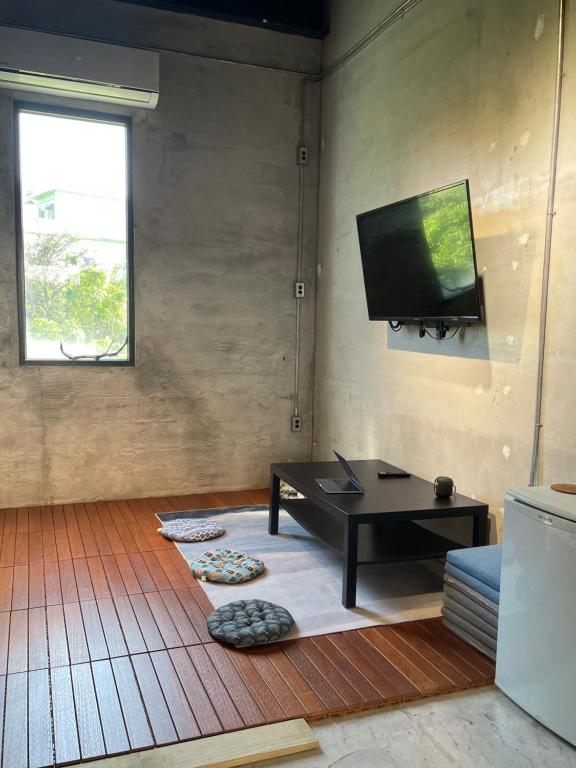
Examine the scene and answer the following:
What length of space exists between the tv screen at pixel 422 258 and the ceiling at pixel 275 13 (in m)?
1.93

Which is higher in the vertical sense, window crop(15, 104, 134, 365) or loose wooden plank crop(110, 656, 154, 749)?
window crop(15, 104, 134, 365)

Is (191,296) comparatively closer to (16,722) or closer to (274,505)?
(274,505)

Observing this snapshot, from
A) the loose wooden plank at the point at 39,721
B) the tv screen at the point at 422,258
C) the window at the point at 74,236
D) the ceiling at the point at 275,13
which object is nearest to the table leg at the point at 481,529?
the tv screen at the point at 422,258

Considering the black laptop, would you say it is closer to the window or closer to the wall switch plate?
the window

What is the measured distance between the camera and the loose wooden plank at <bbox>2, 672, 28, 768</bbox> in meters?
1.85

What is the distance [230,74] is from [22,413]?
2832 mm

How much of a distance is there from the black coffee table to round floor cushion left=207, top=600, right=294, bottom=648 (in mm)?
375

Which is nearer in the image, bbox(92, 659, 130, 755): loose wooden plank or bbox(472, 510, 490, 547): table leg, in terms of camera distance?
bbox(92, 659, 130, 755): loose wooden plank

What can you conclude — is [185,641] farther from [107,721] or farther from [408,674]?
[408,674]

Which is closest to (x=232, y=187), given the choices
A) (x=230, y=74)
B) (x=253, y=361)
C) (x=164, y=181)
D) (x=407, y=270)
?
(x=164, y=181)

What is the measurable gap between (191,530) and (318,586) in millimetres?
1043

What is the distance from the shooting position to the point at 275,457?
504 cm

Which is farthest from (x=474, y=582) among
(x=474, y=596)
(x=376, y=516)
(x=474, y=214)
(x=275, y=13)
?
(x=275, y=13)

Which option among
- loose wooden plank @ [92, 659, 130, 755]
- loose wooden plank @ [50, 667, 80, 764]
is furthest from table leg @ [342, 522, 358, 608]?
loose wooden plank @ [50, 667, 80, 764]
